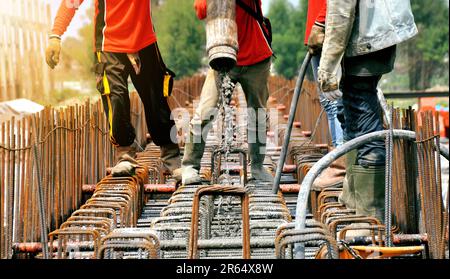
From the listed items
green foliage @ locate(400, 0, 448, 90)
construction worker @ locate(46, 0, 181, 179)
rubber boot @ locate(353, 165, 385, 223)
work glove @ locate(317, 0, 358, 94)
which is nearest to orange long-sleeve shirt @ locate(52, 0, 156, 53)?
construction worker @ locate(46, 0, 181, 179)

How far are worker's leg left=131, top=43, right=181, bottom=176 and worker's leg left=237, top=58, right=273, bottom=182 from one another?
1.21ft

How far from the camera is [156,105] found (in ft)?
16.6

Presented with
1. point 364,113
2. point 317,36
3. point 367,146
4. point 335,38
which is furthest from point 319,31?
point 367,146

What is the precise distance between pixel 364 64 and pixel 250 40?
0.96 meters

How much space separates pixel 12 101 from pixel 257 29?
1.17 meters

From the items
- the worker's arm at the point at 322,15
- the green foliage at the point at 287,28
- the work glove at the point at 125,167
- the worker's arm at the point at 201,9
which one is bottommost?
the work glove at the point at 125,167

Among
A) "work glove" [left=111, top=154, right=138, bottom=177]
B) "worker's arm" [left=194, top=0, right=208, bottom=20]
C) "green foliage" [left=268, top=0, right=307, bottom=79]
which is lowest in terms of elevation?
"work glove" [left=111, top=154, right=138, bottom=177]

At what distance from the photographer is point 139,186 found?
193 inches

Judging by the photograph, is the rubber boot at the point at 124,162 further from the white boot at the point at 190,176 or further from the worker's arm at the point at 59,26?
the worker's arm at the point at 59,26

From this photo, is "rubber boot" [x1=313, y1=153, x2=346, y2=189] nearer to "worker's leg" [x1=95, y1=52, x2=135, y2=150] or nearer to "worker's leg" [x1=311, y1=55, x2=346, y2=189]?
"worker's leg" [x1=311, y1=55, x2=346, y2=189]

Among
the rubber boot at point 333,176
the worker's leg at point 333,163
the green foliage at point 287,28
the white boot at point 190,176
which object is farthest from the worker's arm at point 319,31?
the green foliage at point 287,28

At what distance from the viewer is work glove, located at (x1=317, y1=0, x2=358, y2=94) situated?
4020 mm

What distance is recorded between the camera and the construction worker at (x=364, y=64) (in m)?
4.00
